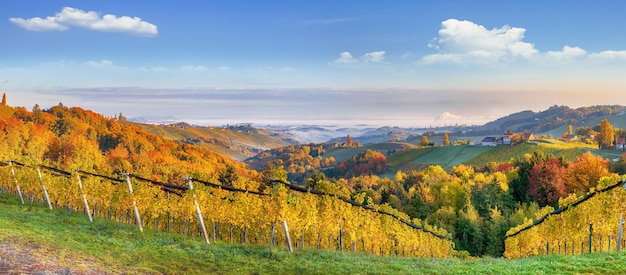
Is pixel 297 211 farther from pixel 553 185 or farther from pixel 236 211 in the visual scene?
pixel 553 185

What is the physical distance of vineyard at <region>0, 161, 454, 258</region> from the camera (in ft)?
63.8

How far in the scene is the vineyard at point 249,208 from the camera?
1945 cm

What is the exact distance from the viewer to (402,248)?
37.7 m

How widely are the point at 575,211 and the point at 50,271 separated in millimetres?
22033

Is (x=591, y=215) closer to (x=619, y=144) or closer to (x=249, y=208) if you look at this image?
(x=249, y=208)

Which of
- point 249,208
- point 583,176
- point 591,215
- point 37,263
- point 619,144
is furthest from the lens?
point 619,144

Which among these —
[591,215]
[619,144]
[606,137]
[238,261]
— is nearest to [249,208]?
[238,261]

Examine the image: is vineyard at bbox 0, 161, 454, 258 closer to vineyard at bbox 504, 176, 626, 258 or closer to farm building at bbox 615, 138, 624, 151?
vineyard at bbox 504, 176, 626, 258

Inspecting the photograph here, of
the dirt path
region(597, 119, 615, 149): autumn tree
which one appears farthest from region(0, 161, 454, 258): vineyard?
region(597, 119, 615, 149): autumn tree

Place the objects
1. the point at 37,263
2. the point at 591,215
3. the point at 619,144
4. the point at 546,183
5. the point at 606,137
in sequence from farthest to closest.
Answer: the point at 606,137 → the point at 619,144 → the point at 546,183 → the point at 591,215 → the point at 37,263

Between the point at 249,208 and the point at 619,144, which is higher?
the point at 249,208

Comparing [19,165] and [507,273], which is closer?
[507,273]

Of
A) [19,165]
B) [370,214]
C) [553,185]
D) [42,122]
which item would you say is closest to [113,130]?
[42,122]

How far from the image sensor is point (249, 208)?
21.5 m
